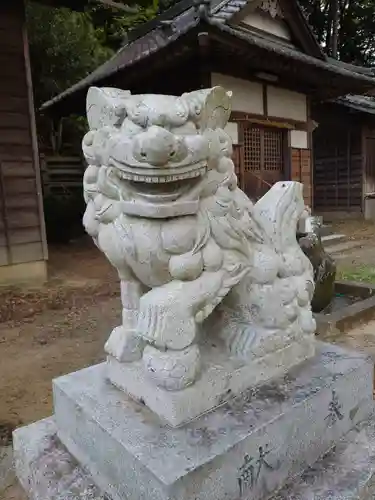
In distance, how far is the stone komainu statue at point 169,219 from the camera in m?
1.18

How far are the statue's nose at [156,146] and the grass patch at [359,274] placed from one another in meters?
4.24

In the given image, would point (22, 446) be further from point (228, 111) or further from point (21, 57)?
point (21, 57)

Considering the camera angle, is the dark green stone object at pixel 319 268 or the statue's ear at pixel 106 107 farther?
the dark green stone object at pixel 319 268

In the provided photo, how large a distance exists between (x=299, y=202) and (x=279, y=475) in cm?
97

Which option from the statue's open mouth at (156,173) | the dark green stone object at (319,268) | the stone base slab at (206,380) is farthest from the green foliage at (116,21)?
the stone base slab at (206,380)

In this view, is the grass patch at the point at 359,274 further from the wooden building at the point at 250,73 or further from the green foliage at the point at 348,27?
the green foliage at the point at 348,27

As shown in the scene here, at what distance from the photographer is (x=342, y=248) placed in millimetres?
7484

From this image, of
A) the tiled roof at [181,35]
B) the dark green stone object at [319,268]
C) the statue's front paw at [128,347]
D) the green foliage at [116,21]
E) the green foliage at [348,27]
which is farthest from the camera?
the green foliage at [348,27]

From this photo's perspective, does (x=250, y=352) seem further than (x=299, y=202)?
No

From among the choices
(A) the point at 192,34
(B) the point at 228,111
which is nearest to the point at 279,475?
(B) the point at 228,111

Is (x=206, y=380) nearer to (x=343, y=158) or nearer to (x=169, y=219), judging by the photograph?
(x=169, y=219)

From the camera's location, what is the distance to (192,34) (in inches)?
191

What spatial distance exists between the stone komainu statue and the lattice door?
577 centimetres

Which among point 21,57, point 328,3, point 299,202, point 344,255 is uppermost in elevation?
point 328,3
